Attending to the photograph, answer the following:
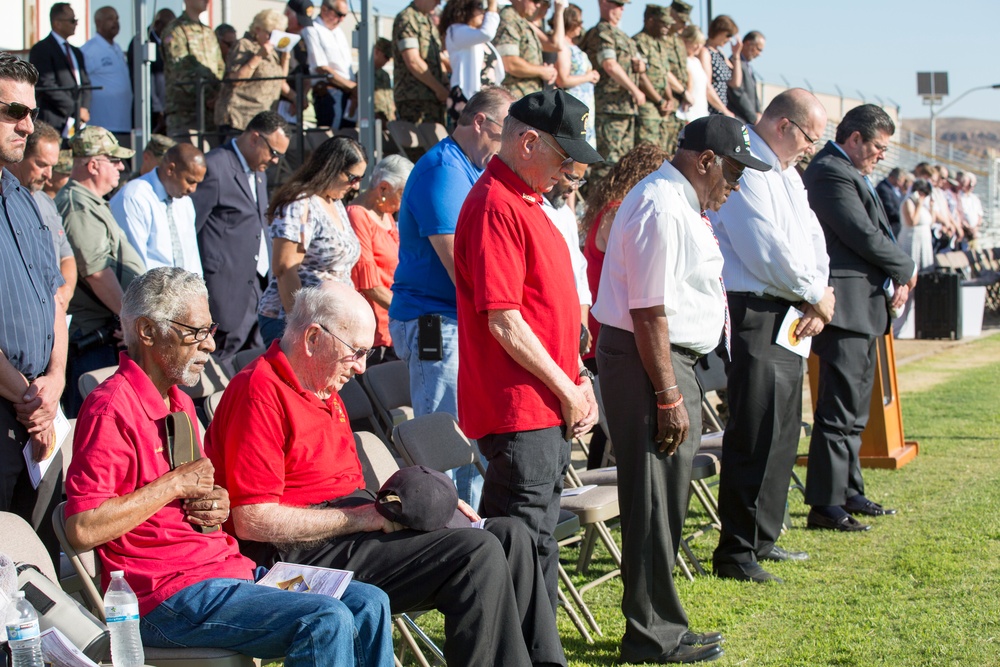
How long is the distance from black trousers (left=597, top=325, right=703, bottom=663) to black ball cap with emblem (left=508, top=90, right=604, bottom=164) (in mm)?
717

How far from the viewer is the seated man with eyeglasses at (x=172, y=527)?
2.78m

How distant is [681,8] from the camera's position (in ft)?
37.3

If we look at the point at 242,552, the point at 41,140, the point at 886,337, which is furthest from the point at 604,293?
the point at 886,337

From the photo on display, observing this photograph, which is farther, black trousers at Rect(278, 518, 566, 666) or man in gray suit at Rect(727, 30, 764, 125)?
man in gray suit at Rect(727, 30, 764, 125)

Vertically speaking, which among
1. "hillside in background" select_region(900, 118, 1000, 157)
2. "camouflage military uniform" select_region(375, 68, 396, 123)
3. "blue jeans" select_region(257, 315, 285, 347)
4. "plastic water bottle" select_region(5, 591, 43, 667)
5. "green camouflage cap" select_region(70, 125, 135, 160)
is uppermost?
"hillside in background" select_region(900, 118, 1000, 157)

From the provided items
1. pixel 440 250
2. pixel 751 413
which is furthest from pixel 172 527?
pixel 751 413

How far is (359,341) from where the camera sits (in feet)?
10.9

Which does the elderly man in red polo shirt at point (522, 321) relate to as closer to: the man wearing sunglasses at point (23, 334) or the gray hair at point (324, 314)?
the gray hair at point (324, 314)

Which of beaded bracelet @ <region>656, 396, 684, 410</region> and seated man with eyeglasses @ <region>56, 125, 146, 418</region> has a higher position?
seated man with eyeglasses @ <region>56, 125, 146, 418</region>

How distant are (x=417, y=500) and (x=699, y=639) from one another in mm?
1393

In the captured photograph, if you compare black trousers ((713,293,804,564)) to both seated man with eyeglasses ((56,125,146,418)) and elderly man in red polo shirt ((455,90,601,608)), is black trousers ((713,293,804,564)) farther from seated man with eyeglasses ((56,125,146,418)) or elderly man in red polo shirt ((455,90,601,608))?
seated man with eyeglasses ((56,125,146,418))

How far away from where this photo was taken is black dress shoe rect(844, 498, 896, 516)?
6082mm

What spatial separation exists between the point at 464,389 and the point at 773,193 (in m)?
1.90

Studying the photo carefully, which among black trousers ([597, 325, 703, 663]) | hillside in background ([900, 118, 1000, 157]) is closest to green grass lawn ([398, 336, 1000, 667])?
black trousers ([597, 325, 703, 663])
